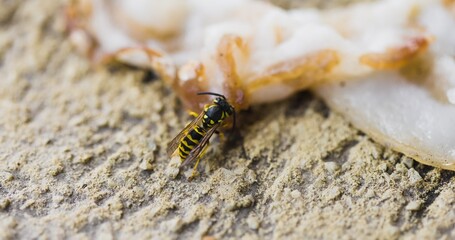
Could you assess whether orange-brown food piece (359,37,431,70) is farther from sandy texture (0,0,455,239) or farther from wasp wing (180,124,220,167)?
wasp wing (180,124,220,167)

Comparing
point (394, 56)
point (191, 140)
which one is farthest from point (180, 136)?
point (394, 56)

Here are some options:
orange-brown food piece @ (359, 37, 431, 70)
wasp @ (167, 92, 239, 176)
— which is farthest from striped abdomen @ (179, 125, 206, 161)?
orange-brown food piece @ (359, 37, 431, 70)

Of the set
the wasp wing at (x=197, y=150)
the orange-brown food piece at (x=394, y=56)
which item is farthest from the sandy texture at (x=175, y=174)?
the orange-brown food piece at (x=394, y=56)

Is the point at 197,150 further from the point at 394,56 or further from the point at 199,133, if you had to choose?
the point at 394,56

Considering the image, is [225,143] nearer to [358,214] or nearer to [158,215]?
[158,215]

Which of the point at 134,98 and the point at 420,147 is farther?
the point at 134,98

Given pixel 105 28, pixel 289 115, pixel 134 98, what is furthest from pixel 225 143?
pixel 105 28

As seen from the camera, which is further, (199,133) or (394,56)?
(394,56)

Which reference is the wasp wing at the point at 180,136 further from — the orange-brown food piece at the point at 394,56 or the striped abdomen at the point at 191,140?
the orange-brown food piece at the point at 394,56
